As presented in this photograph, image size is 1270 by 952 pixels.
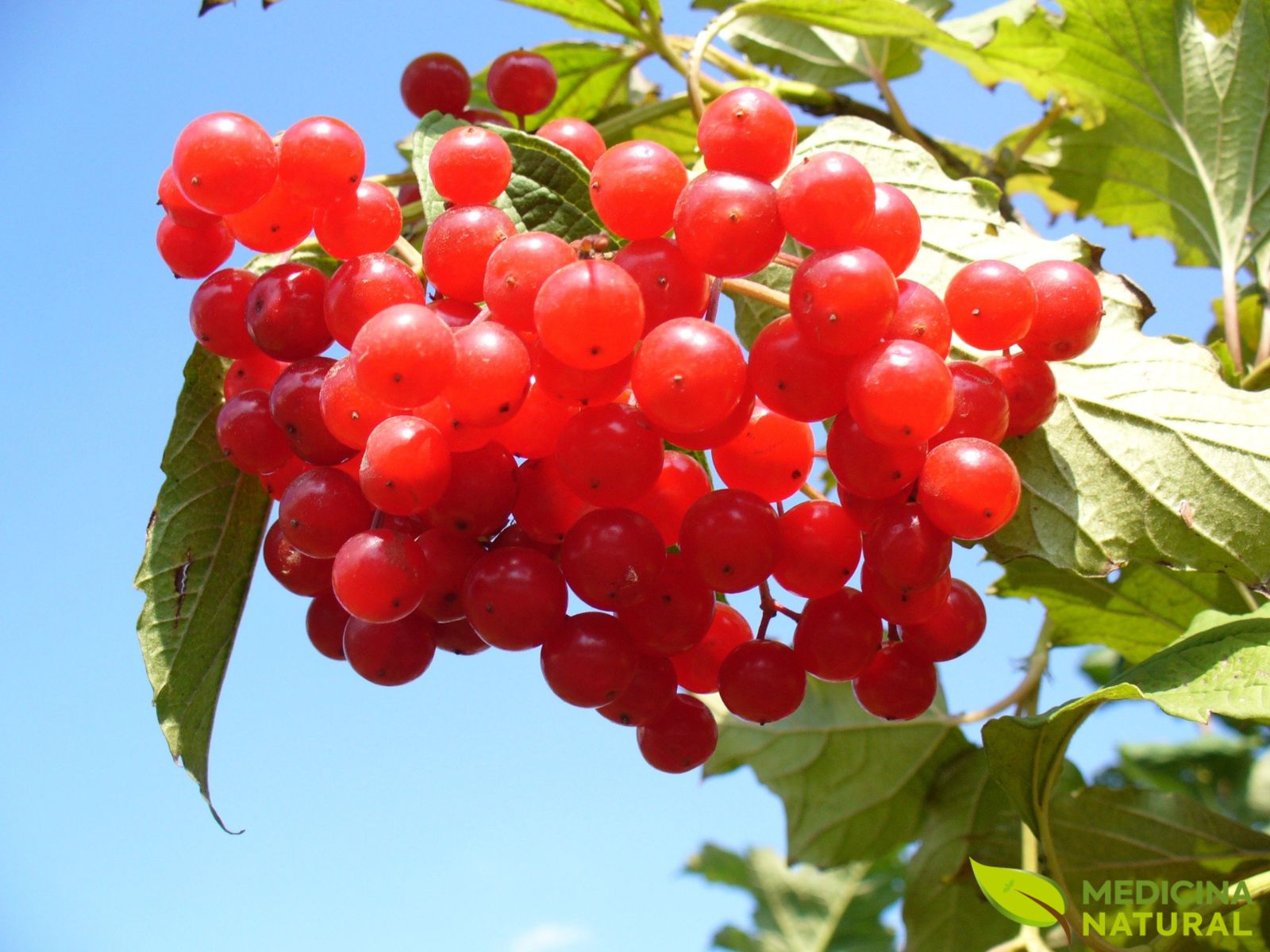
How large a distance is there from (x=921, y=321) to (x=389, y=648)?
1.88ft

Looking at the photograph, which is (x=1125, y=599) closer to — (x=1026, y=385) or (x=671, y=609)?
(x=1026, y=385)

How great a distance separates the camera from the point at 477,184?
107cm

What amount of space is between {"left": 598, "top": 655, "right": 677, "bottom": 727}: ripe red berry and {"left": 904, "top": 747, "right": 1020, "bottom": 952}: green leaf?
993 millimetres

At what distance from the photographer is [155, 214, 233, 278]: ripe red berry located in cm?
115

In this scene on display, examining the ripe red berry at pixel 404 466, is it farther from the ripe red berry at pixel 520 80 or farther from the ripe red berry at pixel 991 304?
the ripe red berry at pixel 520 80

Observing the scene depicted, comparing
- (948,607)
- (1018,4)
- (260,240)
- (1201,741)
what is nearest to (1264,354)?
(1018,4)

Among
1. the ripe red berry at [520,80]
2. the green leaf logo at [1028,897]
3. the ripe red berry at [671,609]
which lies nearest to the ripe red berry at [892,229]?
the ripe red berry at [671,609]

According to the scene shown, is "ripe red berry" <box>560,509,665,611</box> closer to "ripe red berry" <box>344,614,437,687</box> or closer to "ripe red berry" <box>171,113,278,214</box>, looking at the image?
"ripe red berry" <box>344,614,437,687</box>

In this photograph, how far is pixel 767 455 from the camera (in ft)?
3.36

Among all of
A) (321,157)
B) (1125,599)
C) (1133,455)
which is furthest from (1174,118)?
(321,157)

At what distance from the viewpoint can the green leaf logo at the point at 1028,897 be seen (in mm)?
1478

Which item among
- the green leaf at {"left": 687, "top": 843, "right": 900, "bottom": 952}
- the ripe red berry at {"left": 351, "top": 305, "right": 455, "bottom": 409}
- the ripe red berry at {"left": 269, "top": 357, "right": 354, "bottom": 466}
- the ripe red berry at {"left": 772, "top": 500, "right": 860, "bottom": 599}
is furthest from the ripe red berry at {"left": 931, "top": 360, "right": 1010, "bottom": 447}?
the green leaf at {"left": 687, "top": 843, "right": 900, "bottom": 952}

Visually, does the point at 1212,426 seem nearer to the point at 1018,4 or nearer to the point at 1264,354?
the point at 1264,354

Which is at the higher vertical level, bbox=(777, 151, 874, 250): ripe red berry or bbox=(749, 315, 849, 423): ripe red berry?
bbox=(777, 151, 874, 250): ripe red berry
